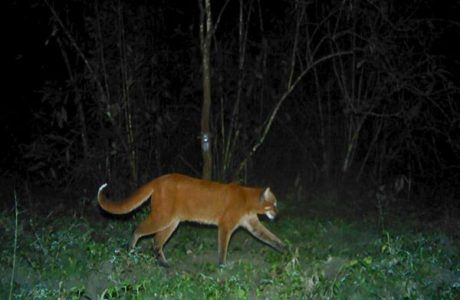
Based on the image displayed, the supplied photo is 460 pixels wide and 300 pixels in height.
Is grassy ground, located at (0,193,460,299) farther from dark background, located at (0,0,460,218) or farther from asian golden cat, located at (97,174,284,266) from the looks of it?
dark background, located at (0,0,460,218)

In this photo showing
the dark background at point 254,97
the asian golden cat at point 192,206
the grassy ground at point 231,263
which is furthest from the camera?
the dark background at point 254,97

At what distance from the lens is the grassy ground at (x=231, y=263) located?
23.9ft

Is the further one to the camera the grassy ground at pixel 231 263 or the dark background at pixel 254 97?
the dark background at pixel 254 97

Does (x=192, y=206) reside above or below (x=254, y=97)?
above

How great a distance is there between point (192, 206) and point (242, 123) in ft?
14.0

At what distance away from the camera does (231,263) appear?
9.03 metres

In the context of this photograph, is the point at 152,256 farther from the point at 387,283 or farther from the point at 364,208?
the point at 364,208

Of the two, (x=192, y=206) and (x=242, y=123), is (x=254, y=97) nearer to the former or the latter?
(x=242, y=123)

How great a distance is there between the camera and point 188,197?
964 centimetres

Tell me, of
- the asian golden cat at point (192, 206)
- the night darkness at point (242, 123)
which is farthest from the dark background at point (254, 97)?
the asian golden cat at point (192, 206)

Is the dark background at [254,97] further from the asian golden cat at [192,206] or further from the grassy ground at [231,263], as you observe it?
the asian golden cat at [192,206]

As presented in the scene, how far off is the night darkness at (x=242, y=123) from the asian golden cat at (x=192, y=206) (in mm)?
46

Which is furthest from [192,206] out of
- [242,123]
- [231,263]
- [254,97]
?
[254,97]

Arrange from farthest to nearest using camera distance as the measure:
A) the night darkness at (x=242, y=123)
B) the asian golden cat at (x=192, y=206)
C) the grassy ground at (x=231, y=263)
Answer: the night darkness at (x=242, y=123) → the asian golden cat at (x=192, y=206) → the grassy ground at (x=231, y=263)
